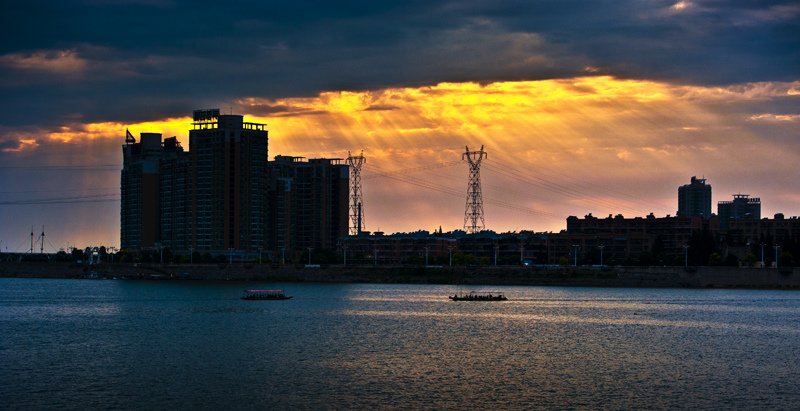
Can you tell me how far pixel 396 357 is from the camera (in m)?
76.8

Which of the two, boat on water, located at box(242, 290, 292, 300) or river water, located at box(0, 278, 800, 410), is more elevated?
boat on water, located at box(242, 290, 292, 300)

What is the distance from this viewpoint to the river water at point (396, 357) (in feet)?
190

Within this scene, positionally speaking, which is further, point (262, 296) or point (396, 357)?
point (262, 296)

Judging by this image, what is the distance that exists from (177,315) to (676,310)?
80683 mm

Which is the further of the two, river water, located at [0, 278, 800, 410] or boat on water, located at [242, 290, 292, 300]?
boat on water, located at [242, 290, 292, 300]

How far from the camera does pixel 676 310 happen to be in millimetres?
138000

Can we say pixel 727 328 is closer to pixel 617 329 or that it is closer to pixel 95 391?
pixel 617 329

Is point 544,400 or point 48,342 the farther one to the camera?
point 48,342

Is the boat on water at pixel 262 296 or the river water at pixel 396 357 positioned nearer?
the river water at pixel 396 357

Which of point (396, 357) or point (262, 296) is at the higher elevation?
point (262, 296)

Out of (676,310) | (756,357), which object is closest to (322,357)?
(756,357)

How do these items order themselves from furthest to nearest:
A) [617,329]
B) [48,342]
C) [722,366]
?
[617,329] < [48,342] < [722,366]

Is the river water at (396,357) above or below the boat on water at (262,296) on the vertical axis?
below

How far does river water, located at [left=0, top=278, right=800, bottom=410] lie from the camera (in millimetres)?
57938
